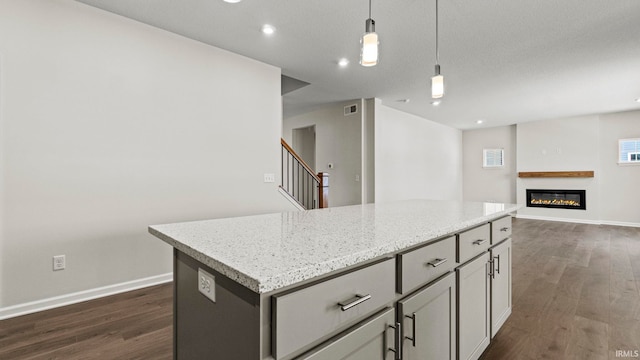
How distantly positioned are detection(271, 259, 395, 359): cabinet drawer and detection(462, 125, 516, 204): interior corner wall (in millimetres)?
9267

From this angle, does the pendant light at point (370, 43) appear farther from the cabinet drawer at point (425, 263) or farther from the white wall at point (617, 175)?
the white wall at point (617, 175)

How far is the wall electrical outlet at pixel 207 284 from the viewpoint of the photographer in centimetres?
92

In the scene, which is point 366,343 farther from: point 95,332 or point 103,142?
point 103,142

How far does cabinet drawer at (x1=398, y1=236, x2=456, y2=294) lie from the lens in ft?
3.64

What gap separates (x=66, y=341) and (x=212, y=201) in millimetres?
1761

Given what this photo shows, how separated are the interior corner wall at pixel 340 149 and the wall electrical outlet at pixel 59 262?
4.43 meters

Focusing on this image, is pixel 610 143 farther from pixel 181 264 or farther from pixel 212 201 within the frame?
pixel 181 264

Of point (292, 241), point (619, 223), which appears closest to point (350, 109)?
point (292, 241)

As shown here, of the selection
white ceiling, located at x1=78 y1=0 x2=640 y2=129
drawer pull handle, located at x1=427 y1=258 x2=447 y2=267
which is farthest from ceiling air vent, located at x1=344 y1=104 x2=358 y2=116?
drawer pull handle, located at x1=427 y1=258 x2=447 y2=267

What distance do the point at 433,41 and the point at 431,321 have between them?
3141mm

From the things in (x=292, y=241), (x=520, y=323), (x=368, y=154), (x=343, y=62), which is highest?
(x=343, y=62)

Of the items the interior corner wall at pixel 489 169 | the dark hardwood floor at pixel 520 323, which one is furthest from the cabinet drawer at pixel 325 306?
the interior corner wall at pixel 489 169

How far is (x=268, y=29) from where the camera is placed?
3.09 metres

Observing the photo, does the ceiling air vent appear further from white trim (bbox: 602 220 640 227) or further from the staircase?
white trim (bbox: 602 220 640 227)
